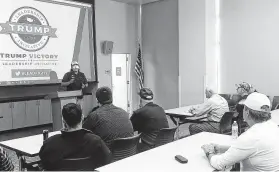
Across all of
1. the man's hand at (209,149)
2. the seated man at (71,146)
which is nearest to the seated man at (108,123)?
the seated man at (71,146)

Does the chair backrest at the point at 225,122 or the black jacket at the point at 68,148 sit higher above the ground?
the black jacket at the point at 68,148

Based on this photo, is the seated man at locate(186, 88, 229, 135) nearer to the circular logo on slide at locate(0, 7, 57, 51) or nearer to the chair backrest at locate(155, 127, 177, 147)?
the chair backrest at locate(155, 127, 177, 147)

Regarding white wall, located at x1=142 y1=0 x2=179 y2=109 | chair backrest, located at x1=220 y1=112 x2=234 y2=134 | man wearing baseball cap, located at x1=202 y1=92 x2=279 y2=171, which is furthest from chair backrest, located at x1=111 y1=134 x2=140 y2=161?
white wall, located at x1=142 y1=0 x2=179 y2=109

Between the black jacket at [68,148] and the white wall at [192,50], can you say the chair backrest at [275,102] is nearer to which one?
the white wall at [192,50]

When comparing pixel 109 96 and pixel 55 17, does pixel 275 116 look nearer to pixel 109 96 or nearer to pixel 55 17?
pixel 109 96

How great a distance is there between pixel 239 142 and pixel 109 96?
1625mm

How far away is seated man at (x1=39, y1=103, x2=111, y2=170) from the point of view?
209 centimetres

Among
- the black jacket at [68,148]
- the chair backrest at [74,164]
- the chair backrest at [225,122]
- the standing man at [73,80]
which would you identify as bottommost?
the chair backrest at [225,122]

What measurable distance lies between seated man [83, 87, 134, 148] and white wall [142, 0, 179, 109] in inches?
238

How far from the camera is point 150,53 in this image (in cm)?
977

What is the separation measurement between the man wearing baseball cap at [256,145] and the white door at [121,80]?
7.53 metres

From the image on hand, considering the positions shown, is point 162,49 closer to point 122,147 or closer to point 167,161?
point 122,147

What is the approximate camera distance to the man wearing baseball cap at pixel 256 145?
189cm

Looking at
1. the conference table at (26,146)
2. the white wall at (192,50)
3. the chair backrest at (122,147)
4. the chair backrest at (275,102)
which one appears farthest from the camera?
the white wall at (192,50)
